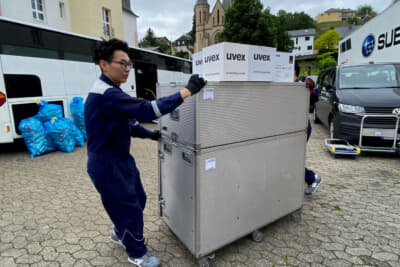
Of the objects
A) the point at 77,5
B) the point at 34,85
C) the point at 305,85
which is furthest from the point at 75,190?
the point at 77,5

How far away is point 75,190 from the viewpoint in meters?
3.97

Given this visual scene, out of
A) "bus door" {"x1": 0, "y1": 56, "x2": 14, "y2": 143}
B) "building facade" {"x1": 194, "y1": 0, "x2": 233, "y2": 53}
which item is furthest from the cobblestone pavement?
"building facade" {"x1": 194, "y1": 0, "x2": 233, "y2": 53}

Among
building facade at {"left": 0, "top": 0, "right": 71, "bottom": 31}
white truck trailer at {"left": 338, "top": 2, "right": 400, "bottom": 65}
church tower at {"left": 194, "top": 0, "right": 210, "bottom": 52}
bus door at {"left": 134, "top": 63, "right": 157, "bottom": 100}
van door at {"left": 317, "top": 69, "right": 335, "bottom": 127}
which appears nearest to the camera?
van door at {"left": 317, "top": 69, "right": 335, "bottom": 127}

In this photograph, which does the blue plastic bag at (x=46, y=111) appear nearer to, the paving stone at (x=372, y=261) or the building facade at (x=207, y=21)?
the paving stone at (x=372, y=261)

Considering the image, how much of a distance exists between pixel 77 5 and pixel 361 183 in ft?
61.9

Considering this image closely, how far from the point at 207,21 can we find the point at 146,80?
65.8 metres

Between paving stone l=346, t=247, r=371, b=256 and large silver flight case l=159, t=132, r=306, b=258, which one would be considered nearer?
large silver flight case l=159, t=132, r=306, b=258

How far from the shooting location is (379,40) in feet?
32.1

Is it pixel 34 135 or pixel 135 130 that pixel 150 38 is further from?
pixel 135 130

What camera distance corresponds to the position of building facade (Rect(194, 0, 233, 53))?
67438 mm

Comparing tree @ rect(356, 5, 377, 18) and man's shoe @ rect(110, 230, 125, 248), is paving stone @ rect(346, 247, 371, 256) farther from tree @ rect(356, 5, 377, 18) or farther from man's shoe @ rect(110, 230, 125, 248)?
tree @ rect(356, 5, 377, 18)

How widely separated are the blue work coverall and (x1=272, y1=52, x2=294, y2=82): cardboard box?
125 cm

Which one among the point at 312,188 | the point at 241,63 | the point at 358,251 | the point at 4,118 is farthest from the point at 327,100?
the point at 4,118

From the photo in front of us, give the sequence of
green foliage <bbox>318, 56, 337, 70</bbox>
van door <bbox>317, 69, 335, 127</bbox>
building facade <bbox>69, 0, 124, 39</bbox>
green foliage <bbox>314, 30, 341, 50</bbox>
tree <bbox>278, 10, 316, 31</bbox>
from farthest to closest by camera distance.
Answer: tree <bbox>278, 10, 316, 31</bbox>, green foliage <bbox>314, 30, 341, 50</bbox>, green foliage <bbox>318, 56, 337, 70</bbox>, building facade <bbox>69, 0, 124, 39</bbox>, van door <bbox>317, 69, 335, 127</bbox>
